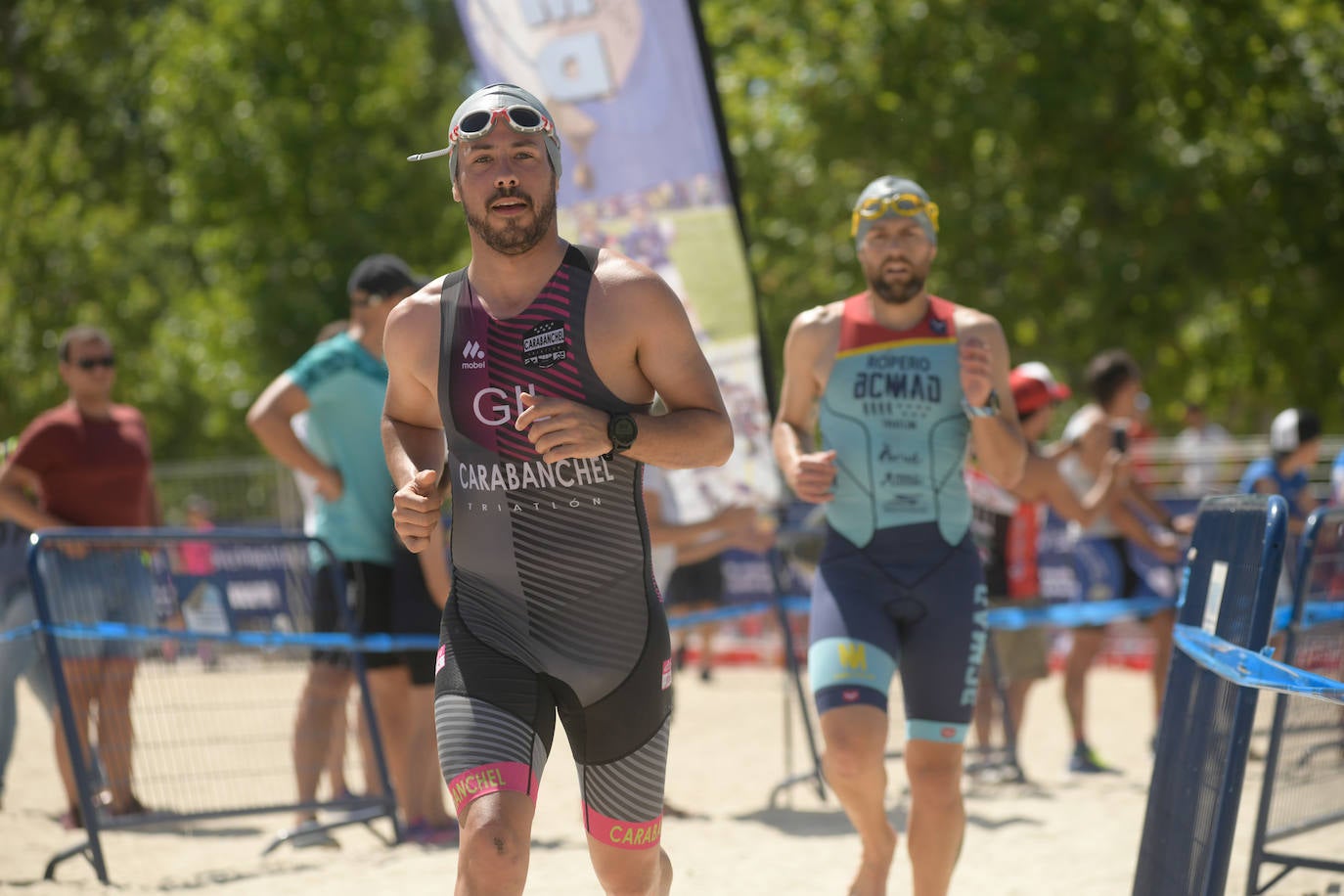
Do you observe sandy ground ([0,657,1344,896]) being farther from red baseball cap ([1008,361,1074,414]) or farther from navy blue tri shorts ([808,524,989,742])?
red baseball cap ([1008,361,1074,414])

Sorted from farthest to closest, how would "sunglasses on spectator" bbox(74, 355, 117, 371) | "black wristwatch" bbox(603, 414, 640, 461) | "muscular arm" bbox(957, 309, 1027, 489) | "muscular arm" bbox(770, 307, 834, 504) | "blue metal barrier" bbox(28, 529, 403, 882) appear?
"sunglasses on spectator" bbox(74, 355, 117, 371), "blue metal barrier" bbox(28, 529, 403, 882), "muscular arm" bbox(770, 307, 834, 504), "muscular arm" bbox(957, 309, 1027, 489), "black wristwatch" bbox(603, 414, 640, 461)

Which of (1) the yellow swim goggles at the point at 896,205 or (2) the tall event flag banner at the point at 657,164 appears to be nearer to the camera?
(1) the yellow swim goggles at the point at 896,205

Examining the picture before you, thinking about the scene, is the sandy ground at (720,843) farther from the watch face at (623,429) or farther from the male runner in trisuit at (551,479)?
the watch face at (623,429)

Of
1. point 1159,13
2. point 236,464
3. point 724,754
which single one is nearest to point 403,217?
point 236,464

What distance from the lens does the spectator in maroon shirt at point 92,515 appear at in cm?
621

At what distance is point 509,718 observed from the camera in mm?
3268

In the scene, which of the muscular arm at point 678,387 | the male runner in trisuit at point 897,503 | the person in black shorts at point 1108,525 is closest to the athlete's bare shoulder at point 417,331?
the muscular arm at point 678,387

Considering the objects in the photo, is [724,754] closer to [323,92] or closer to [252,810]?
[252,810]

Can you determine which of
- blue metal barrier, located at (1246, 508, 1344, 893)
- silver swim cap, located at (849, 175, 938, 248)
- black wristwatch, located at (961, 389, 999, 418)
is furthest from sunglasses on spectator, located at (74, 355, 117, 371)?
blue metal barrier, located at (1246, 508, 1344, 893)

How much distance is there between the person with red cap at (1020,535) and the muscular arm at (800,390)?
9.88 ft

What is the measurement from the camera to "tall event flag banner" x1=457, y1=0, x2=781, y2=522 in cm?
751

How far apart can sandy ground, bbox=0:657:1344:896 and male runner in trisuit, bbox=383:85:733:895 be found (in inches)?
92.7

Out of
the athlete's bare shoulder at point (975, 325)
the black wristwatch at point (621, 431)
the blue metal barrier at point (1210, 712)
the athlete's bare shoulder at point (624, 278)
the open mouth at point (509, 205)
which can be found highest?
the open mouth at point (509, 205)

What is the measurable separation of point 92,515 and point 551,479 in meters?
4.42
